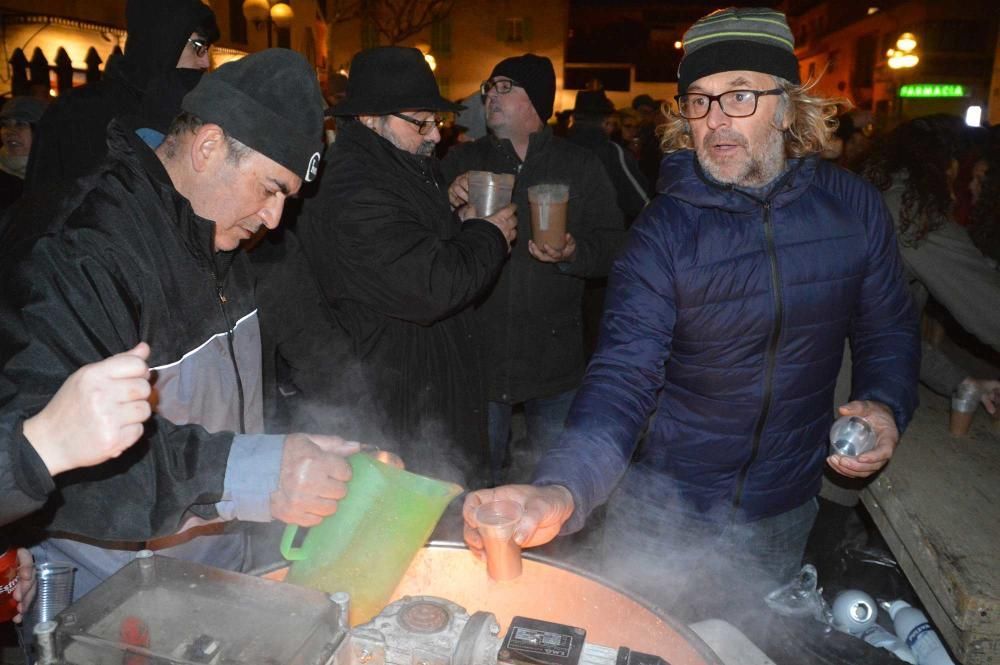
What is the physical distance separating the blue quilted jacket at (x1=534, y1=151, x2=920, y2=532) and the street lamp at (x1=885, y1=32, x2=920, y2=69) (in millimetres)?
25302

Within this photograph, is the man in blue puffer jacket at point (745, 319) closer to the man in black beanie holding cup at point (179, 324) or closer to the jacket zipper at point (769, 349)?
the jacket zipper at point (769, 349)

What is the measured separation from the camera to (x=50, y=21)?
11148mm

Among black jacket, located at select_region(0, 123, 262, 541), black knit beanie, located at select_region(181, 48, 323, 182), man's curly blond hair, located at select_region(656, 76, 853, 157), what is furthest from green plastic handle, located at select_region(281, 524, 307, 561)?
man's curly blond hair, located at select_region(656, 76, 853, 157)

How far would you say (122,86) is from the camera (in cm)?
326

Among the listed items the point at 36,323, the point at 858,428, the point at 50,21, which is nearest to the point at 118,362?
the point at 36,323

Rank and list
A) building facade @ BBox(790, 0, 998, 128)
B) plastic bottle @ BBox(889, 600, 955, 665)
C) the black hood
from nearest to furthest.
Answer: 1. plastic bottle @ BBox(889, 600, 955, 665)
2. the black hood
3. building facade @ BBox(790, 0, 998, 128)

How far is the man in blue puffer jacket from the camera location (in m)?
2.20

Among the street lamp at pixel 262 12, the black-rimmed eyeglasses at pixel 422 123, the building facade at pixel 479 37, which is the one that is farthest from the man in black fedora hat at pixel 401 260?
the building facade at pixel 479 37

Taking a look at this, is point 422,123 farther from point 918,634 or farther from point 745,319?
point 918,634

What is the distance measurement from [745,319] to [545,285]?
1.70 metres

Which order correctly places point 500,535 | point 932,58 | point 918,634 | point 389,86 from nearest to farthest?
point 500,535, point 918,634, point 389,86, point 932,58

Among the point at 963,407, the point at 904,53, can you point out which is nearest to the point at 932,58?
the point at 904,53

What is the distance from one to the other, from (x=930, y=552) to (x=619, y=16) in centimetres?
5752

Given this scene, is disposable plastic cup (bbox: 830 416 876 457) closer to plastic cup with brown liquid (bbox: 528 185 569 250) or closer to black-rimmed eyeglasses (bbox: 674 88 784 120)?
black-rimmed eyeglasses (bbox: 674 88 784 120)
